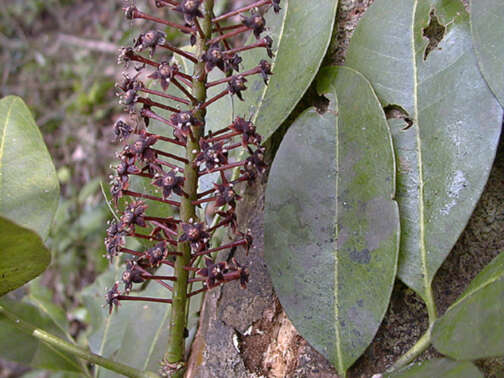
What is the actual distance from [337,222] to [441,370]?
1.17 feet

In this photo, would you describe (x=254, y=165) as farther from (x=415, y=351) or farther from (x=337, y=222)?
(x=415, y=351)

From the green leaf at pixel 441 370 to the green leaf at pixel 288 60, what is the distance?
598 mm

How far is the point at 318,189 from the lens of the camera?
3.71 ft

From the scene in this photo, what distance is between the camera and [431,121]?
1098 mm

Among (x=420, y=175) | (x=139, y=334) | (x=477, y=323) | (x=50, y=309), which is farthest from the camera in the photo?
(x=50, y=309)

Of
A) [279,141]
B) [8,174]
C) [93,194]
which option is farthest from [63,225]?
[279,141]

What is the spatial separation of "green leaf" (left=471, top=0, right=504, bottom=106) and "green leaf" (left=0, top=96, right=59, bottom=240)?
0.99 m

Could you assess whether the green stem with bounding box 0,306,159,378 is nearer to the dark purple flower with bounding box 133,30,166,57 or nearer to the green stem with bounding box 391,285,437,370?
the green stem with bounding box 391,285,437,370

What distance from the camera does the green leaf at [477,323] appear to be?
0.80 m

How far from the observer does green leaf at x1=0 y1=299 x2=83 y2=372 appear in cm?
140

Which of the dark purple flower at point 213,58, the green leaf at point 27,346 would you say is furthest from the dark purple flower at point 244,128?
the green leaf at point 27,346

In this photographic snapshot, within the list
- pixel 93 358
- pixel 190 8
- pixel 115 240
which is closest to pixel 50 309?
pixel 93 358

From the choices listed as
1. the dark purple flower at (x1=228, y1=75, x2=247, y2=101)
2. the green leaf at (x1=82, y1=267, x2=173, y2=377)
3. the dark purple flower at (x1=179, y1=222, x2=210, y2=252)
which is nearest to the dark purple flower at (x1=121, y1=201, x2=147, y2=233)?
the dark purple flower at (x1=179, y1=222, x2=210, y2=252)

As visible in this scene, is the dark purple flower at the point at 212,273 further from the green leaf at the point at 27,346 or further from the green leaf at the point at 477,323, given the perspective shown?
the green leaf at the point at 27,346
